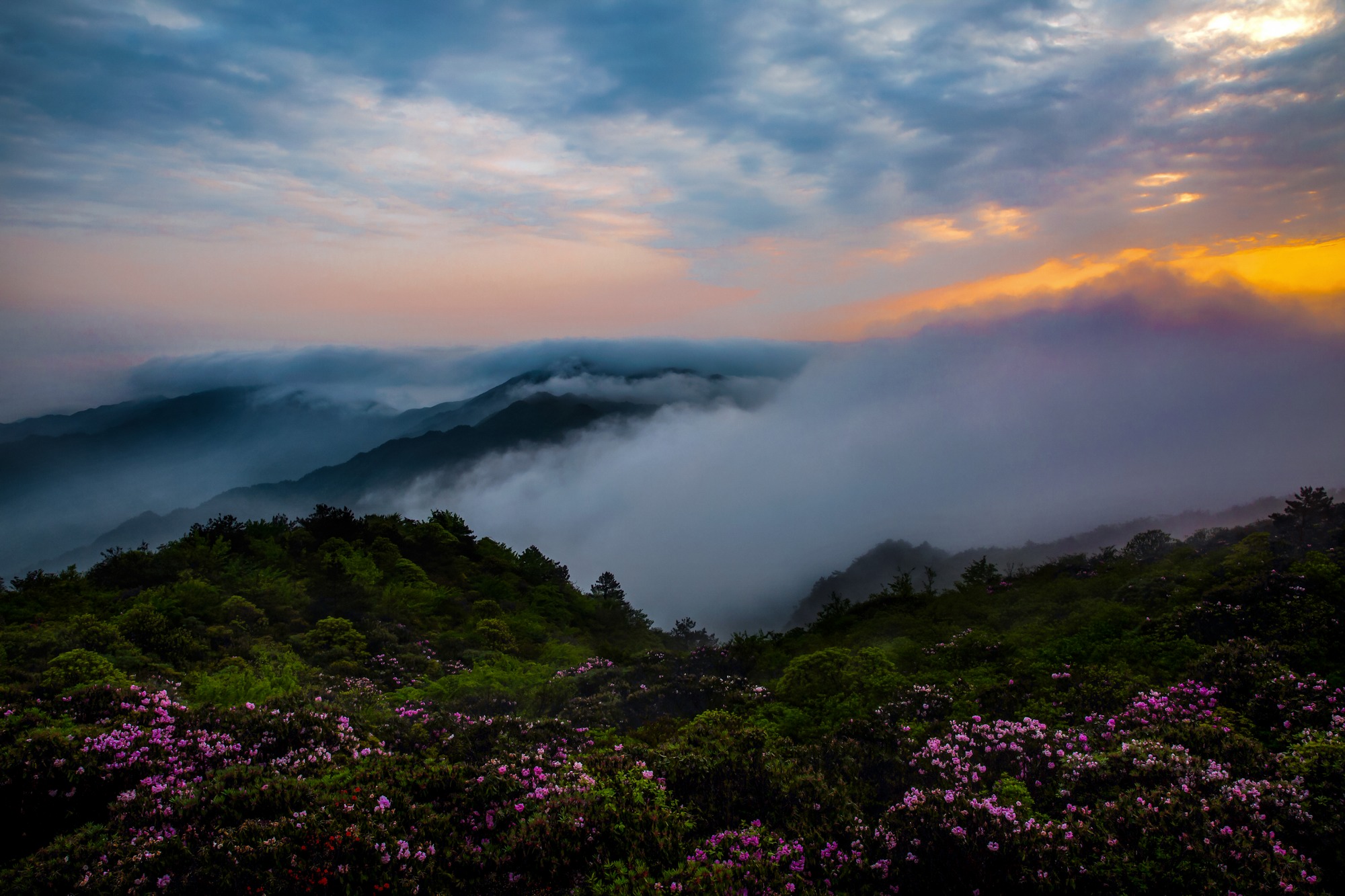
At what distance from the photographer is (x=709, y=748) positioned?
8.43m

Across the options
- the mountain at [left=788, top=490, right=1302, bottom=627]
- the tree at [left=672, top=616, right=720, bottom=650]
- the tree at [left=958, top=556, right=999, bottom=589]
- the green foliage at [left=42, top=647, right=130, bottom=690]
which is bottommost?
the mountain at [left=788, top=490, right=1302, bottom=627]

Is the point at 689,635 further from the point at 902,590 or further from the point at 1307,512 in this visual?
the point at 1307,512

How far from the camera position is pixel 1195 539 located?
19016 millimetres

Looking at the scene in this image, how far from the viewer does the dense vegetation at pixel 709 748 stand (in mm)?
5773

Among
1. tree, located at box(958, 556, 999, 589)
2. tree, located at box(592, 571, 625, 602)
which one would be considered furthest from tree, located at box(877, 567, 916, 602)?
tree, located at box(592, 571, 625, 602)

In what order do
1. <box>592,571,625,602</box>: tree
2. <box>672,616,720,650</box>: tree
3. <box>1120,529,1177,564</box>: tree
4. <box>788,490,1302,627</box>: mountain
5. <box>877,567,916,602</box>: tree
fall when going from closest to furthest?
<box>1120,529,1177,564</box>: tree, <box>877,567,916,602</box>: tree, <box>672,616,720,650</box>: tree, <box>592,571,625,602</box>: tree, <box>788,490,1302,627</box>: mountain

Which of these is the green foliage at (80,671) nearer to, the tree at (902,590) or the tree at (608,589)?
the tree at (608,589)

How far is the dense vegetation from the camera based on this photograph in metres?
5.77

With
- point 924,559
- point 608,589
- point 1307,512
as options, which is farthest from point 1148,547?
point 924,559

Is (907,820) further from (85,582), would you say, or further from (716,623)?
(716,623)

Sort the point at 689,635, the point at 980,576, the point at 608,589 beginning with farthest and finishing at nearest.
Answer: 1. the point at 608,589
2. the point at 689,635
3. the point at 980,576

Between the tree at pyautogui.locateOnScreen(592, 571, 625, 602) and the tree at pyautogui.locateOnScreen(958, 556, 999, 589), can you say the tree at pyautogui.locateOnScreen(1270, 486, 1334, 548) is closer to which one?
the tree at pyautogui.locateOnScreen(958, 556, 999, 589)

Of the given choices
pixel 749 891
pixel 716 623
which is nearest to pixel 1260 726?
pixel 749 891

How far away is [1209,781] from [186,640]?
54.1 feet
